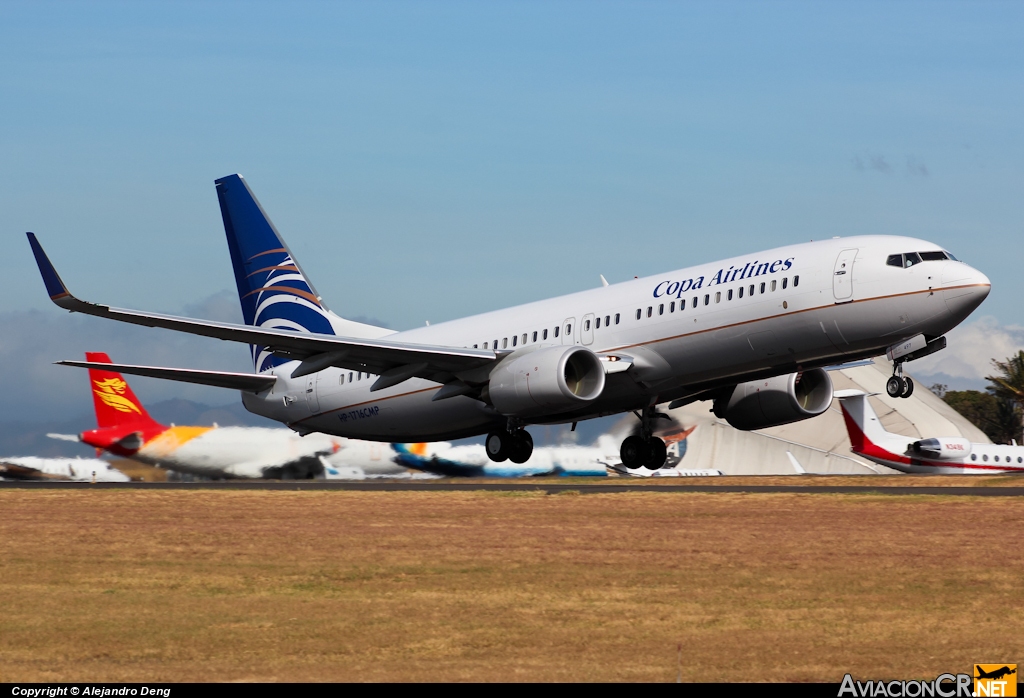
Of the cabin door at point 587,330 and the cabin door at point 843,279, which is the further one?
the cabin door at point 587,330

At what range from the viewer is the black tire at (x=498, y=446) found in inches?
1283

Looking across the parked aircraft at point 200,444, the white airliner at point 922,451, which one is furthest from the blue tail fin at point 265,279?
the white airliner at point 922,451

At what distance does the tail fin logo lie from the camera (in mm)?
58562

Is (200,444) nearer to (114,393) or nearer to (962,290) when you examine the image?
(114,393)

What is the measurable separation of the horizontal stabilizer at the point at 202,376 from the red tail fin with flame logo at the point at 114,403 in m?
22.8

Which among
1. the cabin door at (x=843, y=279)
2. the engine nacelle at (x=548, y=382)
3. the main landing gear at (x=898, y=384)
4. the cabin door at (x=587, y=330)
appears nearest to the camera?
the cabin door at (x=843, y=279)

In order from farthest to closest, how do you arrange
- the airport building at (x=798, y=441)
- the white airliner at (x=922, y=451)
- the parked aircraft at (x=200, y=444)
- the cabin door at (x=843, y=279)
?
the airport building at (x=798, y=441)
the white airliner at (x=922, y=451)
the parked aircraft at (x=200, y=444)
the cabin door at (x=843, y=279)

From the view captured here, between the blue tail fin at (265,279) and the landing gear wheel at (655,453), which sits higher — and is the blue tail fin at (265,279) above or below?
above

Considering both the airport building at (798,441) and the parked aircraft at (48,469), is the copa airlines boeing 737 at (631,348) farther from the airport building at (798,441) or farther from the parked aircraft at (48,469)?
the airport building at (798,441)

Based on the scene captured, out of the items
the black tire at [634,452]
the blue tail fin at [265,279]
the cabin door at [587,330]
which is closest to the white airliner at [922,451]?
the black tire at [634,452]

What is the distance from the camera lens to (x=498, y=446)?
32688 mm

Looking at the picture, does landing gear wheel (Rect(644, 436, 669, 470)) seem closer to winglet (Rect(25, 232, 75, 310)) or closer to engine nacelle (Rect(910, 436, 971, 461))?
winglet (Rect(25, 232, 75, 310))

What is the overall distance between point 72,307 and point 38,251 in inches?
53.0

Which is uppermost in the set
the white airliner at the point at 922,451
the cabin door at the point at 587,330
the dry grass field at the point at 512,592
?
the cabin door at the point at 587,330
